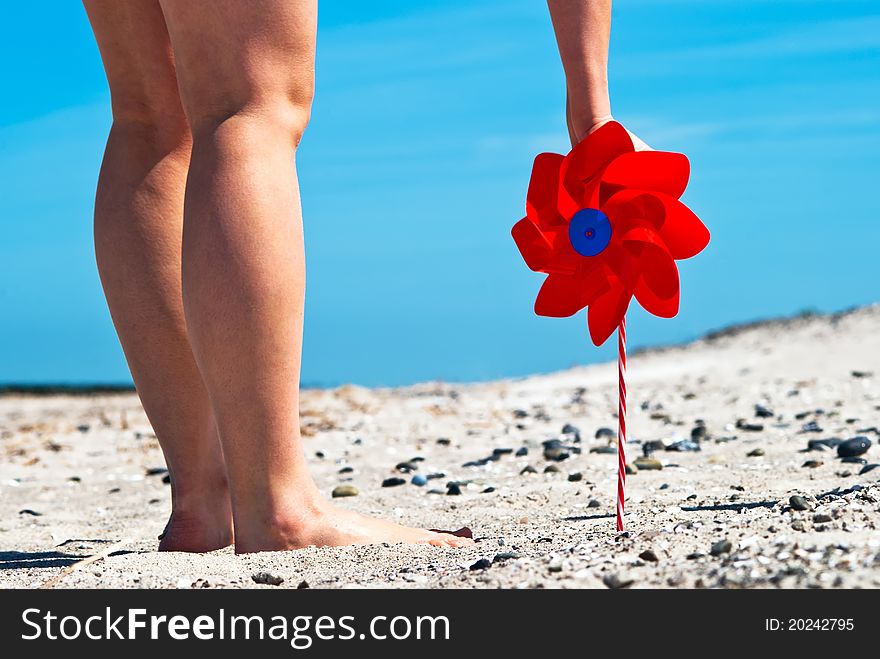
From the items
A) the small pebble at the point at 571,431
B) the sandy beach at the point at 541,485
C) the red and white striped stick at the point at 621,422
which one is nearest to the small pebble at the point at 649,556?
the sandy beach at the point at 541,485

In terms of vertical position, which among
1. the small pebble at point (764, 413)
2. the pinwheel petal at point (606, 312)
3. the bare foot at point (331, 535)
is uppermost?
the small pebble at point (764, 413)

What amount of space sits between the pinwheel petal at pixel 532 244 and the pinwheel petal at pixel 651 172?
0.21 metres

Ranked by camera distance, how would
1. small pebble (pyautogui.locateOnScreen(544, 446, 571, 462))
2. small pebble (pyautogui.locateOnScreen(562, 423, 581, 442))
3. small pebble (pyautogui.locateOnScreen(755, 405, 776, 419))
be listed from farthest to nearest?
small pebble (pyautogui.locateOnScreen(755, 405, 776, 419)) → small pebble (pyautogui.locateOnScreen(562, 423, 581, 442)) → small pebble (pyautogui.locateOnScreen(544, 446, 571, 462))

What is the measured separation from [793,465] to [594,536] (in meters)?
1.85

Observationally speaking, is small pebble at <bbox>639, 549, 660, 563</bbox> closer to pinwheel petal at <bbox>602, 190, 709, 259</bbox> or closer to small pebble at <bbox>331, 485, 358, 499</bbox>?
pinwheel petal at <bbox>602, 190, 709, 259</bbox>

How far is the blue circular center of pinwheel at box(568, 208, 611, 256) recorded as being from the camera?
7.59 feet

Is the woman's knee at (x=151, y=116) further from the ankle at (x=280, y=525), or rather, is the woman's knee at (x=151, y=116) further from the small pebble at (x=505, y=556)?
the small pebble at (x=505, y=556)

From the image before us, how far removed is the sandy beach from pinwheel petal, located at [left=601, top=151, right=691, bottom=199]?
0.78 metres

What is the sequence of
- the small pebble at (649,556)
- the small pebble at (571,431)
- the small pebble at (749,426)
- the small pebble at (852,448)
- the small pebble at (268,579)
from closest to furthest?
1. the small pebble at (649,556)
2. the small pebble at (268,579)
3. the small pebble at (852,448)
4. the small pebble at (749,426)
5. the small pebble at (571,431)

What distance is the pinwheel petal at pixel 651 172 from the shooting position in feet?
7.43

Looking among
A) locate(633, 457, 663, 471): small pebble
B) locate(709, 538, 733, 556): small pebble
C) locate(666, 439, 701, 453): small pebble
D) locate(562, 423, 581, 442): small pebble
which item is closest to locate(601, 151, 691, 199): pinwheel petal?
locate(709, 538, 733, 556): small pebble

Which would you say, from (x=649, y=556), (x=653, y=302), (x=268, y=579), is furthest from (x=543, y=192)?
(x=268, y=579)

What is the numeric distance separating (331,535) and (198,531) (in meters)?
0.52

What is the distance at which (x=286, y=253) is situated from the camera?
2.07 m
